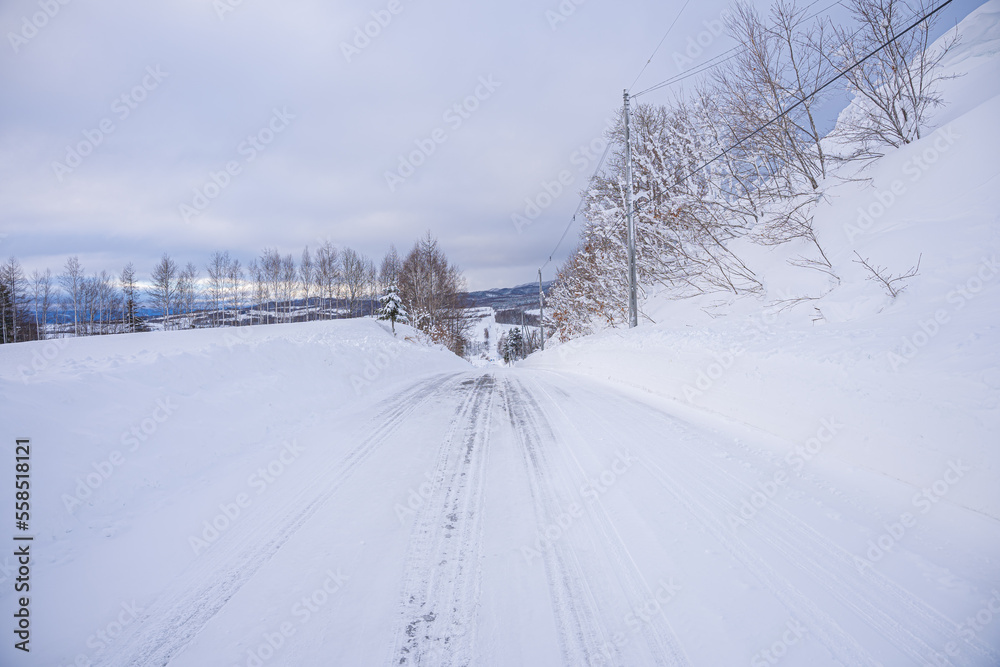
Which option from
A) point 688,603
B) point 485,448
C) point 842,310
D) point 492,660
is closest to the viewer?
point 492,660

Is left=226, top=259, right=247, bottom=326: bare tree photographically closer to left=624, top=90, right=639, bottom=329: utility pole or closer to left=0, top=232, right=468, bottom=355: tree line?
left=0, top=232, right=468, bottom=355: tree line

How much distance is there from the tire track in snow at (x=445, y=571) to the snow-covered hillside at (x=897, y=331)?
13.5 feet

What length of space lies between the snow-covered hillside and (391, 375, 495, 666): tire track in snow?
4119mm

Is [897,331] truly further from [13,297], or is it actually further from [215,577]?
[13,297]

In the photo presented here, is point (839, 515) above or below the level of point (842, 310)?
below

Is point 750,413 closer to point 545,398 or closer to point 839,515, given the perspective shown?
point 839,515

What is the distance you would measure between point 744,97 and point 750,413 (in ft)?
35.7

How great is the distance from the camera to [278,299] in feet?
185

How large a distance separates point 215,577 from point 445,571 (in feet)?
5.42

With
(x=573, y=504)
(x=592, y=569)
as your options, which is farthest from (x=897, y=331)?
(x=592, y=569)

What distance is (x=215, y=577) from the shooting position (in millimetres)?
2676

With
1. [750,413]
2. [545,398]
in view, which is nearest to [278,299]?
[545,398]

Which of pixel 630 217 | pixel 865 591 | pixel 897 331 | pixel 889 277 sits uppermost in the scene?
pixel 630 217

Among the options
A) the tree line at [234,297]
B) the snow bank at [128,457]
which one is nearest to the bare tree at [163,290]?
the tree line at [234,297]
